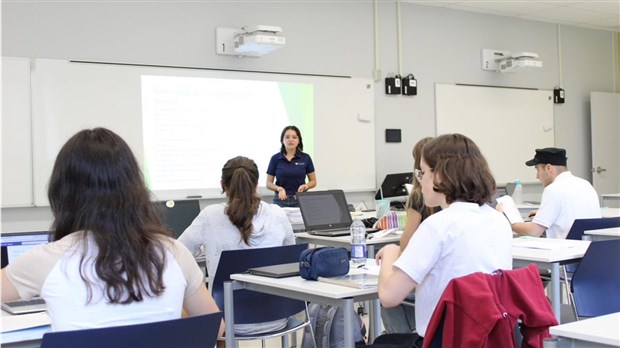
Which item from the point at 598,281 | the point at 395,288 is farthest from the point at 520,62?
the point at 395,288

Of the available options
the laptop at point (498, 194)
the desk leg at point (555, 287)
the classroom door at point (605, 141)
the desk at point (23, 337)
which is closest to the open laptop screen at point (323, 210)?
the laptop at point (498, 194)

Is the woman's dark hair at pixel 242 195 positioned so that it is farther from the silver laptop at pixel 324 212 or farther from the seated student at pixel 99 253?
the seated student at pixel 99 253

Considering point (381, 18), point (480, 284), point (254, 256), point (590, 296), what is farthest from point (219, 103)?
point (480, 284)

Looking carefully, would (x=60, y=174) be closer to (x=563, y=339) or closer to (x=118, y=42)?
(x=563, y=339)

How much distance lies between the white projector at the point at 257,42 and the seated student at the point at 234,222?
10.3ft

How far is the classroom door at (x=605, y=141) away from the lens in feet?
30.9

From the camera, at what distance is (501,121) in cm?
866

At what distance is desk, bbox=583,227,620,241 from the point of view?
3.70 metres

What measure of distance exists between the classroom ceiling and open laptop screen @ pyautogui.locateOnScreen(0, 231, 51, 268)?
6.15 m

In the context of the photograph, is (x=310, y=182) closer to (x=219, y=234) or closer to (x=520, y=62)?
(x=219, y=234)

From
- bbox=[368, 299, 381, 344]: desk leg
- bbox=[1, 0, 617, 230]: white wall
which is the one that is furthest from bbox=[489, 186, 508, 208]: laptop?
bbox=[1, 0, 617, 230]: white wall

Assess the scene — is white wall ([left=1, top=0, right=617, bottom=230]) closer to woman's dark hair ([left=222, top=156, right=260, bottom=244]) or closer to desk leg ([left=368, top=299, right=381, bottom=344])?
woman's dark hair ([left=222, top=156, right=260, bottom=244])

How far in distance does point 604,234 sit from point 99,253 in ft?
10.0

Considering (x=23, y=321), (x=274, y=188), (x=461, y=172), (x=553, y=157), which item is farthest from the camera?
(x=274, y=188)
